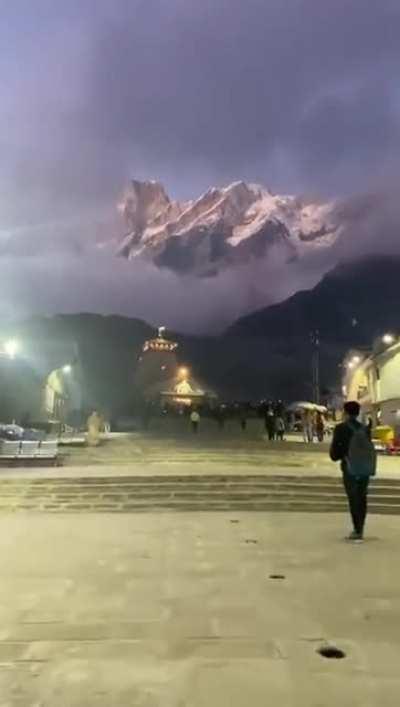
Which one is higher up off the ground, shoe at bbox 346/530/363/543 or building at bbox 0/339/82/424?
building at bbox 0/339/82/424

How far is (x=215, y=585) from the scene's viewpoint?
21.1 feet

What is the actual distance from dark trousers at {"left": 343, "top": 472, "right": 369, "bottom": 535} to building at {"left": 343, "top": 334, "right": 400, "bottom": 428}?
22999 mm

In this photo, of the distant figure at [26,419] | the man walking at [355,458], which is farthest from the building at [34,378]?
the man walking at [355,458]

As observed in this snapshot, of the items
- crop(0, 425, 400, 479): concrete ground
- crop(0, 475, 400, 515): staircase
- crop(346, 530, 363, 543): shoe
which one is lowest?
crop(346, 530, 363, 543): shoe

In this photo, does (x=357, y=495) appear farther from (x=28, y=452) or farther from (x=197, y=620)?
(x=28, y=452)

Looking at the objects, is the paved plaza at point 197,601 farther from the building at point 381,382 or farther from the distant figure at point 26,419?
the building at point 381,382

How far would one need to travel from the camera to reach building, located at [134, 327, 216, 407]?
74.1 metres

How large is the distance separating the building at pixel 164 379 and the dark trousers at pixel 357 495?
63.3 m

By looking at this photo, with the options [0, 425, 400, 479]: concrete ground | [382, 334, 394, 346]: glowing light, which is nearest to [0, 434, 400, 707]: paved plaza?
[0, 425, 400, 479]: concrete ground

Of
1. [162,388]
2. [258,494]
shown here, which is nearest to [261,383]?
[162,388]

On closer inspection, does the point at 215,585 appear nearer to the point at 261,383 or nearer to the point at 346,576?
the point at 346,576

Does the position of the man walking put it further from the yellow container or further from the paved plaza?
the yellow container

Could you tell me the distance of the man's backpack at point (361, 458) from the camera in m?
8.45

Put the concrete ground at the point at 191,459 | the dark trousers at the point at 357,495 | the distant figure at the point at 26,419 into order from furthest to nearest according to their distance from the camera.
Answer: the distant figure at the point at 26,419, the concrete ground at the point at 191,459, the dark trousers at the point at 357,495
